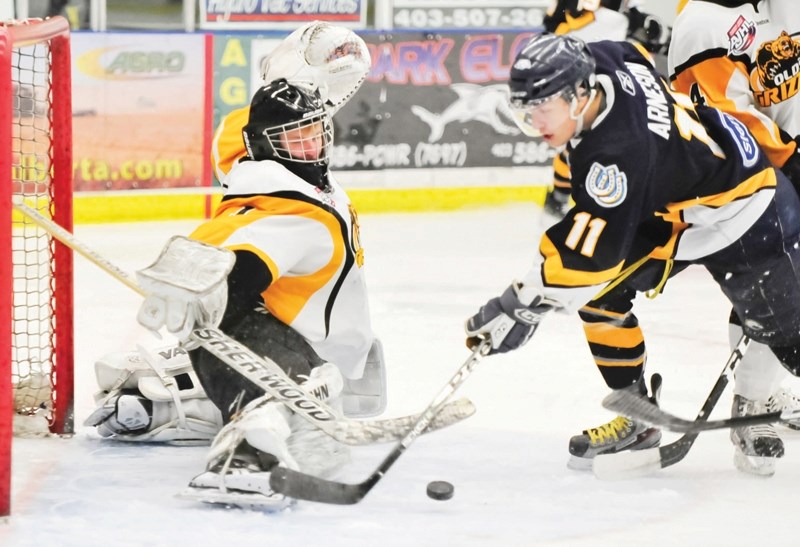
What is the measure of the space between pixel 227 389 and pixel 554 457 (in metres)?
0.79

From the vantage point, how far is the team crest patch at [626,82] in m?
2.61

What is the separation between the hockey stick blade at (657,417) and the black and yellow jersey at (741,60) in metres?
0.80

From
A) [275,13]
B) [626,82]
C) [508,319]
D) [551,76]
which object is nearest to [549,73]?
[551,76]

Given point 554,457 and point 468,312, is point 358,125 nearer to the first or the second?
point 468,312

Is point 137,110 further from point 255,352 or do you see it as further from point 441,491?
point 441,491

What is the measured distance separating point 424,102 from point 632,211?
151 inches

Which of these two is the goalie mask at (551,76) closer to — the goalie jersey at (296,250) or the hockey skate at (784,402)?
the goalie jersey at (296,250)

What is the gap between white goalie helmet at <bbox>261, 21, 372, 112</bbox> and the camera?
11.3 ft

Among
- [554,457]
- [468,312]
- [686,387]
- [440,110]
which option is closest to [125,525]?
[554,457]

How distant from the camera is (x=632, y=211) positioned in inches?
99.7

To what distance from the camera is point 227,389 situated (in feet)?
9.14

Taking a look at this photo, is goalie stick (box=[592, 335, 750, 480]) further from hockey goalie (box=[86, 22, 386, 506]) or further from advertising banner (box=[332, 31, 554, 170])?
advertising banner (box=[332, 31, 554, 170])

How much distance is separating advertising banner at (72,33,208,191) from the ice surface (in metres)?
1.39

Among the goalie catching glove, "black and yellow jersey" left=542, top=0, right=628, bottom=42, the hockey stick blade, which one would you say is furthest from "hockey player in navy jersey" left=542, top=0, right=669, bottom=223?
the goalie catching glove
